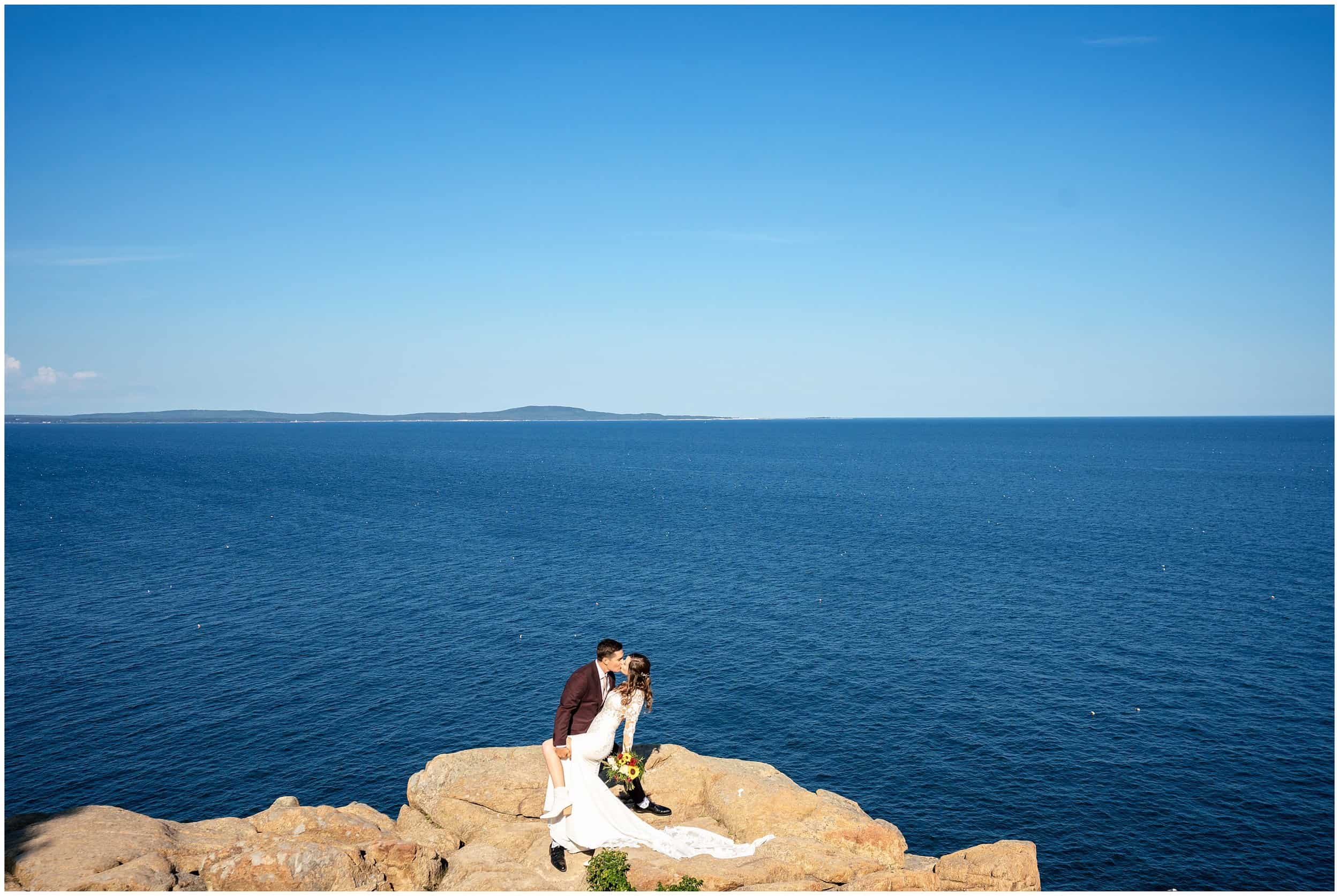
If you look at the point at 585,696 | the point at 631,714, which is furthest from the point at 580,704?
the point at 631,714

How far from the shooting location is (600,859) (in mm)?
17547

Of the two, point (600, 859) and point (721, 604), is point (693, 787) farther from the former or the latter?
point (721, 604)

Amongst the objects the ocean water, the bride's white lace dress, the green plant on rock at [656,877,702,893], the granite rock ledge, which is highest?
the bride's white lace dress

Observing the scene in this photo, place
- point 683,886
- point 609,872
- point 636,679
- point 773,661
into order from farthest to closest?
1. point 773,661
2. point 683,886
3. point 636,679
4. point 609,872

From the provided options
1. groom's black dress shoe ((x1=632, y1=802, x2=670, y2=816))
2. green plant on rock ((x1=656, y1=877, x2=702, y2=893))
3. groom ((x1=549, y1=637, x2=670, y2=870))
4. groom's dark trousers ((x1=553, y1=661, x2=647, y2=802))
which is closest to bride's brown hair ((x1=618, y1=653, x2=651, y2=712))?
groom ((x1=549, y1=637, x2=670, y2=870))

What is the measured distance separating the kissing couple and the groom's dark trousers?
11mm

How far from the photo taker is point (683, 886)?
57.8 feet

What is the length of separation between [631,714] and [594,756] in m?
1.13

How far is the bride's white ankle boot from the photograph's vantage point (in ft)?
58.8

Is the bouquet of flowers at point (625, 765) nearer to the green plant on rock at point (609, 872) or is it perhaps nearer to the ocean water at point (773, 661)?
the green plant on rock at point (609, 872)

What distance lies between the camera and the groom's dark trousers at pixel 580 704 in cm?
1728

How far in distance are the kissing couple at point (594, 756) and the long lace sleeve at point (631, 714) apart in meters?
0.02

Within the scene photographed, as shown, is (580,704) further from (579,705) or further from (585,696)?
(585,696)

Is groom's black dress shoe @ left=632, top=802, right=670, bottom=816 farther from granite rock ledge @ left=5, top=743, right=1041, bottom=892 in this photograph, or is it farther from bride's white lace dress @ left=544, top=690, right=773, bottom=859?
bride's white lace dress @ left=544, top=690, right=773, bottom=859
